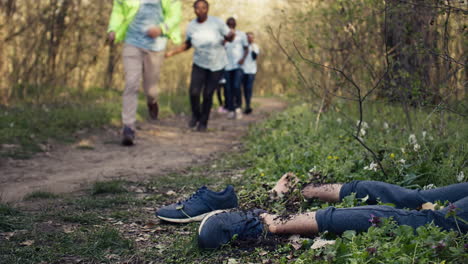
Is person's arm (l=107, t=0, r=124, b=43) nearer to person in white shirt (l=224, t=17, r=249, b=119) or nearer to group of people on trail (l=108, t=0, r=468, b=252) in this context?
group of people on trail (l=108, t=0, r=468, b=252)

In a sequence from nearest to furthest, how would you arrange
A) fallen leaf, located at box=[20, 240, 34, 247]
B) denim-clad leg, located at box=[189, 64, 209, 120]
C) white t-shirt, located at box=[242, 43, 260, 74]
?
fallen leaf, located at box=[20, 240, 34, 247]
denim-clad leg, located at box=[189, 64, 209, 120]
white t-shirt, located at box=[242, 43, 260, 74]

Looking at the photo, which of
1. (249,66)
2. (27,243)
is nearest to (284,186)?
(27,243)

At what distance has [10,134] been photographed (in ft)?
21.9

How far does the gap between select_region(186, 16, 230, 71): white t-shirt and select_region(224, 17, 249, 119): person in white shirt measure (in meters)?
3.24

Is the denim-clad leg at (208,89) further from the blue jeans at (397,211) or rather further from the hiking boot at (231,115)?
the blue jeans at (397,211)

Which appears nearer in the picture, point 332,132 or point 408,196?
point 408,196

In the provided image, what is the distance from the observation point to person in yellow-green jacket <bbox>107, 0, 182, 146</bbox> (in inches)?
291

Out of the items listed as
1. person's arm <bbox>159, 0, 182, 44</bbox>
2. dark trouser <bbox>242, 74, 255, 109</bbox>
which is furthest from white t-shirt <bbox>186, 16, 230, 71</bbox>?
dark trouser <bbox>242, 74, 255, 109</bbox>

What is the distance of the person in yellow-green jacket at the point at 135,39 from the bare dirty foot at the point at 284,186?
3895 mm

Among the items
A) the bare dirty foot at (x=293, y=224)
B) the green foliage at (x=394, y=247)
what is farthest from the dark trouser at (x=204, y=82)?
the green foliage at (x=394, y=247)

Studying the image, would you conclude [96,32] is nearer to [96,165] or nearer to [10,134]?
[10,134]

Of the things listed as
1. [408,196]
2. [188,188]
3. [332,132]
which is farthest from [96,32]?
[408,196]

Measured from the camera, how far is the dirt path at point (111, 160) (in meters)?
4.91

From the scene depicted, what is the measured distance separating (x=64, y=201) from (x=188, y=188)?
1129mm
